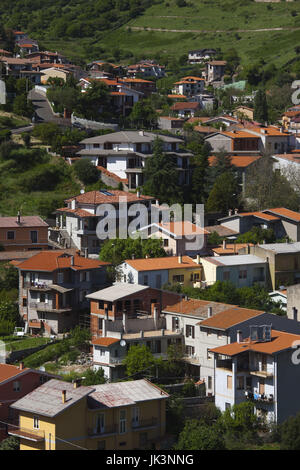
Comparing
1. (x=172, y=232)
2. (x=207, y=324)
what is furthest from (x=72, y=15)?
(x=207, y=324)

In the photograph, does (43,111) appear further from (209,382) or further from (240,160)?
(209,382)

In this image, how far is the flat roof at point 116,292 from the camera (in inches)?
1687

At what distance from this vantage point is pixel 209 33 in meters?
123

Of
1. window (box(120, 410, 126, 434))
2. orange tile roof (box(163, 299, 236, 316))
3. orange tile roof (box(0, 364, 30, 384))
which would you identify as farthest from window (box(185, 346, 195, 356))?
orange tile roof (box(0, 364, 30, 384))

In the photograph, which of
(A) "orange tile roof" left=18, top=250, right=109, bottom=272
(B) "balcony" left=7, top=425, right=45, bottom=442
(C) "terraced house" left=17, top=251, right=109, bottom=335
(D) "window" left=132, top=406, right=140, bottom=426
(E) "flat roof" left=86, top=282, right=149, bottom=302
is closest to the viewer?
(B) "balcony" left=7, top=425, right=45, bottom=442

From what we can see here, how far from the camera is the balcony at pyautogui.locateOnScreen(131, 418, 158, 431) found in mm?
35062

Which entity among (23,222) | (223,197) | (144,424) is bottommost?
(144,424)

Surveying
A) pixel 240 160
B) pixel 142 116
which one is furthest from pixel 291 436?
pixel 142 116

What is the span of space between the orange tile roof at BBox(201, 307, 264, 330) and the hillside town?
0.27 feet

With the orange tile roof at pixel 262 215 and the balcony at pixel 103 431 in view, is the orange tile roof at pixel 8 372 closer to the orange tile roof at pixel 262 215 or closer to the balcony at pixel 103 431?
the balcony at pixel 103 431

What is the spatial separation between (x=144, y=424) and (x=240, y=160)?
28776 mm

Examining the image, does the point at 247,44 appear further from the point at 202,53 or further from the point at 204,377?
the point at 204,377

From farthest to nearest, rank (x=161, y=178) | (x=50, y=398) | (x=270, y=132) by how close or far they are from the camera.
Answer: (x=270, y=132) → (x=161, y=178) → (x=50, y=398)

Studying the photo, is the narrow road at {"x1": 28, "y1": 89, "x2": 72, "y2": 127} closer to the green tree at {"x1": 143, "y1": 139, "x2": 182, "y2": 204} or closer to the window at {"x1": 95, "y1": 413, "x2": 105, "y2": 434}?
the green tree at {"x1": 143, "y1": 139, "x2": 182, "y2": 204}
